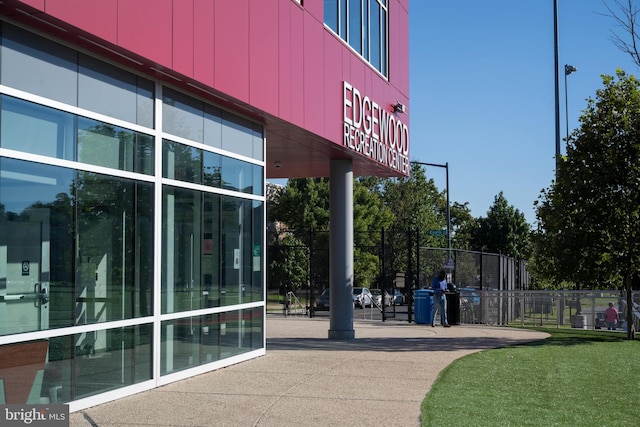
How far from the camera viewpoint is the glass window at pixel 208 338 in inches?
462

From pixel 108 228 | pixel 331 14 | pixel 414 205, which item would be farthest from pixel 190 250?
pixel 414 205

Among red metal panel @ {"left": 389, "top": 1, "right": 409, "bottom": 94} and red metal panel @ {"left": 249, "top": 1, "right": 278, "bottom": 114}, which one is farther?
red metal panel @ {"left": 389, "top": 1, "right": 409, "bottom": 94}

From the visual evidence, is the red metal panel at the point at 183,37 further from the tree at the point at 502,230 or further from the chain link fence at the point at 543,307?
the tree at the point at 502,230

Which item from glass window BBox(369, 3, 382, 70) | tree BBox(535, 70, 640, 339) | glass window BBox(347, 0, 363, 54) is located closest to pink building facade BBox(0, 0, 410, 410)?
glass window BBox(347, 0, 363, 54)

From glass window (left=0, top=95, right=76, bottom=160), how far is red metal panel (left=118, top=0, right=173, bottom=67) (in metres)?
1.18

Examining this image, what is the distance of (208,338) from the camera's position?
12.9 metres

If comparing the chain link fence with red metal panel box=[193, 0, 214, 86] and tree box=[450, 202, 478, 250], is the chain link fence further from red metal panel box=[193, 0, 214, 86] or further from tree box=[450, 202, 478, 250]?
tree box=[450, 202, 478, 250]

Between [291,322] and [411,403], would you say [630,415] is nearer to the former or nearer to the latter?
[411,403]

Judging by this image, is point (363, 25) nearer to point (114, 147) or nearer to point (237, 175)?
point (237, 175)

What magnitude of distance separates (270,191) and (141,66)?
52.6 m

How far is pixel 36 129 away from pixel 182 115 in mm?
3451

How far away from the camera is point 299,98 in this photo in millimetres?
15531

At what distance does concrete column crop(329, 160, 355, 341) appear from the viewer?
63.8 feet

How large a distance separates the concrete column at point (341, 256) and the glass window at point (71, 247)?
8720 millimetres
